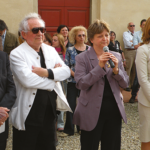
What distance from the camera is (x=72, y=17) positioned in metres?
8.95

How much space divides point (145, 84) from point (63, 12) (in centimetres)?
649

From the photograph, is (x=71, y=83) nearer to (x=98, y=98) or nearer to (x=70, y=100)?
(x=70, y=100)

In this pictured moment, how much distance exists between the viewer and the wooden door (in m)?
8.66

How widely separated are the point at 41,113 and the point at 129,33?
6854mm

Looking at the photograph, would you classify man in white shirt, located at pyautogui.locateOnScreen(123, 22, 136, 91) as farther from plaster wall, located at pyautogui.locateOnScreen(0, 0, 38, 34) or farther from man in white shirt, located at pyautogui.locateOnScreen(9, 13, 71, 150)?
man in white shirt, located at pyautogui.locateOnScreen(9, 13, 71, 150)

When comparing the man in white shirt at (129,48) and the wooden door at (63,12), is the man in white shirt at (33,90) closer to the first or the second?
the wooden door at (63,12)

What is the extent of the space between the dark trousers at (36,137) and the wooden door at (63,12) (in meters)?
6.33

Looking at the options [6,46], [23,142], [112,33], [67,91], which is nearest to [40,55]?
[23,142]

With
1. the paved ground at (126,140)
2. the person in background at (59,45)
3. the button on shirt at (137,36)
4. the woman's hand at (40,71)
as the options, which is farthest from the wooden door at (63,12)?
the woman's hand at (40,71)

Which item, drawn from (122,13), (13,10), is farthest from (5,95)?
(122,13)

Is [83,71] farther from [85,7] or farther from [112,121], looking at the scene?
[85,7]

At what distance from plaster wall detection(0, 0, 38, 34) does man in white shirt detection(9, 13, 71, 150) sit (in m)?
5.64

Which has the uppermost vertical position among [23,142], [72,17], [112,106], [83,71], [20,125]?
[72,17]

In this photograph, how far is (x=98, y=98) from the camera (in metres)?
2.66
